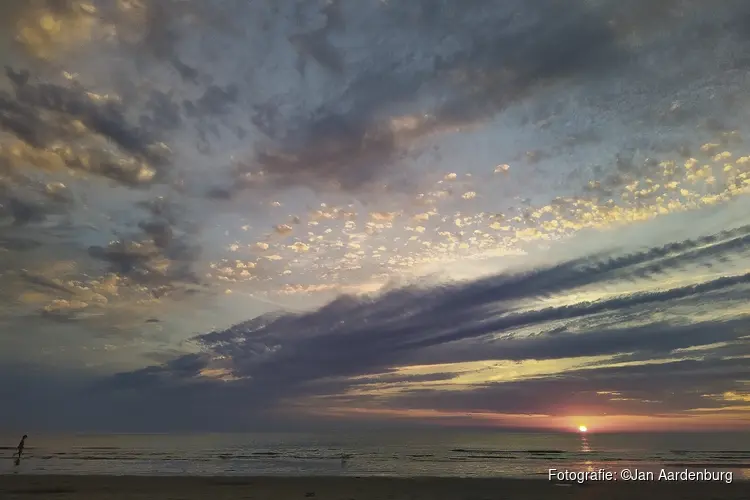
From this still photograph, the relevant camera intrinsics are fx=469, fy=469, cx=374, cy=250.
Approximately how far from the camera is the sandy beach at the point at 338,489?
1072 inches

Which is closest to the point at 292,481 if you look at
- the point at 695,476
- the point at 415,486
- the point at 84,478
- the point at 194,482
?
the point at 194,482

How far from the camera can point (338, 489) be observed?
3012 centimetres

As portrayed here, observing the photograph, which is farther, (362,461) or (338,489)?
(362,461)

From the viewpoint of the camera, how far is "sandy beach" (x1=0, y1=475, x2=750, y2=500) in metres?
27.2

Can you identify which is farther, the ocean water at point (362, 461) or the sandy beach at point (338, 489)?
the ocean water at point (362, 461)

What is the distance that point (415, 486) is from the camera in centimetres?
3225

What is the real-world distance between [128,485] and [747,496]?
39706mm

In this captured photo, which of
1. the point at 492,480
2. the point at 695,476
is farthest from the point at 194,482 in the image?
the point at 695,476

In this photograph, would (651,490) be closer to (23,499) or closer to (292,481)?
(292,481)

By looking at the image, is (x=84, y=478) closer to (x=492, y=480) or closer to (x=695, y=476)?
(x=492, y=480)

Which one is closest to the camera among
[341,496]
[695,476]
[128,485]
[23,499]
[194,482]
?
[23,499]

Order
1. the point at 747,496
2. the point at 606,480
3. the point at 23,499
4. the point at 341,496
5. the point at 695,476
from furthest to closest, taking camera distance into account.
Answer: the point at 695,476, the point at 606,480, the point at 747,496, the point at 341,496, the point at 23,499

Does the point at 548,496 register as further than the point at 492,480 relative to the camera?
No

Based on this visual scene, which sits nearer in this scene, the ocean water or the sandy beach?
the sandy beach
